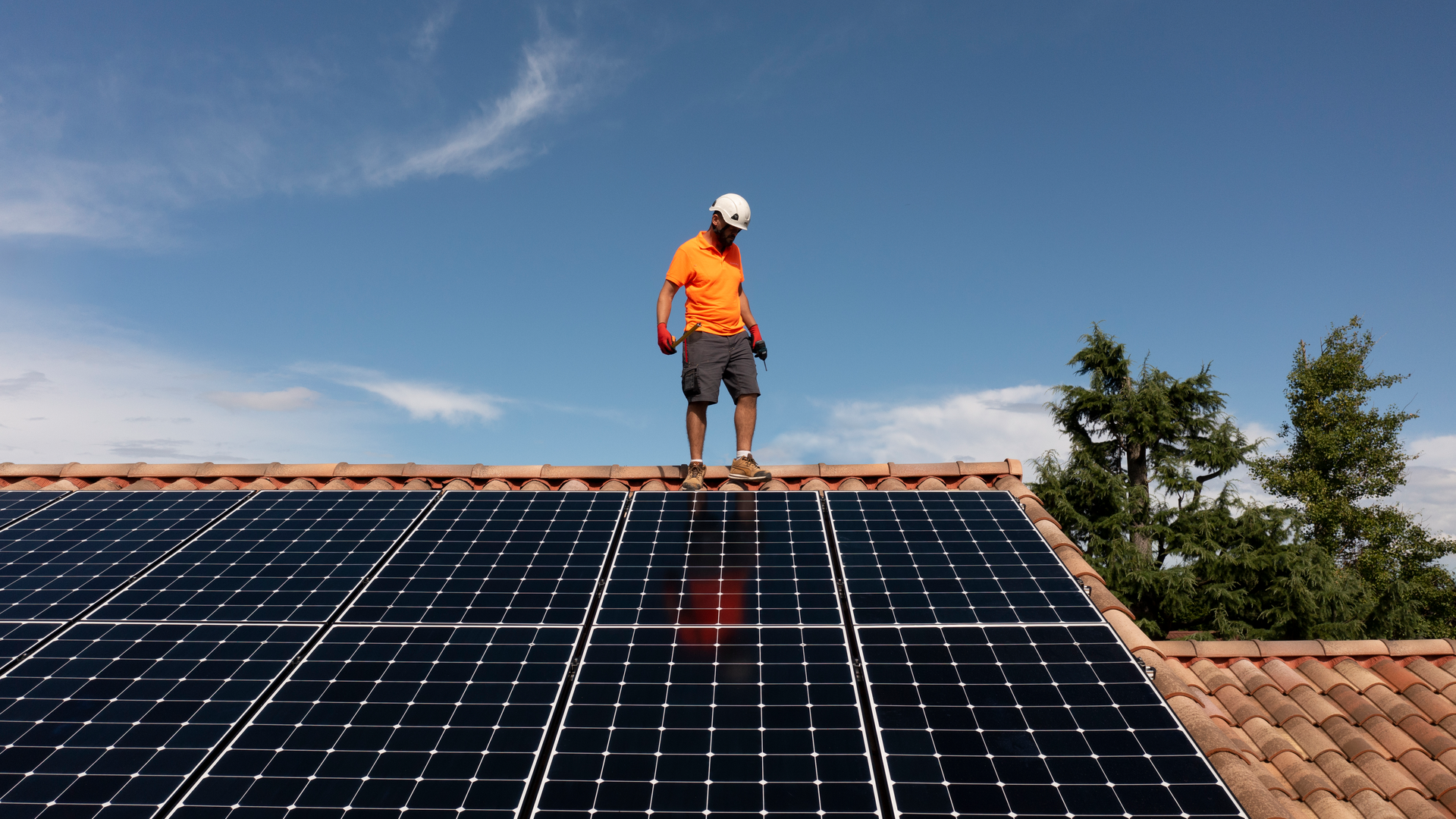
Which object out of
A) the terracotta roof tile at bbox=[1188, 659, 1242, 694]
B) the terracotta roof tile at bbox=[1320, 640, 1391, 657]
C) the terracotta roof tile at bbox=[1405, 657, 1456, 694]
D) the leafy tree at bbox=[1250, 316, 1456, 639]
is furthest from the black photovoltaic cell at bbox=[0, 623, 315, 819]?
the leafy tree at bbox=[1250, 316, 1456, 639]

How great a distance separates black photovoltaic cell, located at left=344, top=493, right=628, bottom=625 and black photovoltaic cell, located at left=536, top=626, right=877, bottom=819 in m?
0.76

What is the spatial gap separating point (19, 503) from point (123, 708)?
5.72 metres

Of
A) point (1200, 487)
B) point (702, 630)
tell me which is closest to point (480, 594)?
point (702, 630)

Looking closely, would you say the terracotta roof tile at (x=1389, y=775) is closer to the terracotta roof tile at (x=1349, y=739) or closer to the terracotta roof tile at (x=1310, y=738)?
the terracotta roof tile at (x=1349, y=739)

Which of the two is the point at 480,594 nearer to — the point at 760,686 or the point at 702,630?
the point at 702,630

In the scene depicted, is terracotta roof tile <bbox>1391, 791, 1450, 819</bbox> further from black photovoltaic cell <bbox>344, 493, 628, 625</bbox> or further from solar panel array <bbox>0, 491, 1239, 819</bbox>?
black photovoltaic cell <bbox>344, 493, 628, 625</bbox>

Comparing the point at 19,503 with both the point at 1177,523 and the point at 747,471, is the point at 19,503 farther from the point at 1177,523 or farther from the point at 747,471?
the point at 1177,523

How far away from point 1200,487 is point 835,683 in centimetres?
2882

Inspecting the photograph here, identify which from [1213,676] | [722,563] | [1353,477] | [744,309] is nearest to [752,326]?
[744,309]

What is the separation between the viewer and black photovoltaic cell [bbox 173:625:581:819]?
408 cm

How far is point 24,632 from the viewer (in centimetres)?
585

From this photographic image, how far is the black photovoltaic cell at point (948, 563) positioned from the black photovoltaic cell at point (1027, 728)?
242mm

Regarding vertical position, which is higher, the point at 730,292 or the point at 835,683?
the point at 730,292

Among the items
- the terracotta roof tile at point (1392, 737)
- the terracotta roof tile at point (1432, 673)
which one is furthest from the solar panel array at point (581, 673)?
the terracotta roof tile at point (1432, 673)
